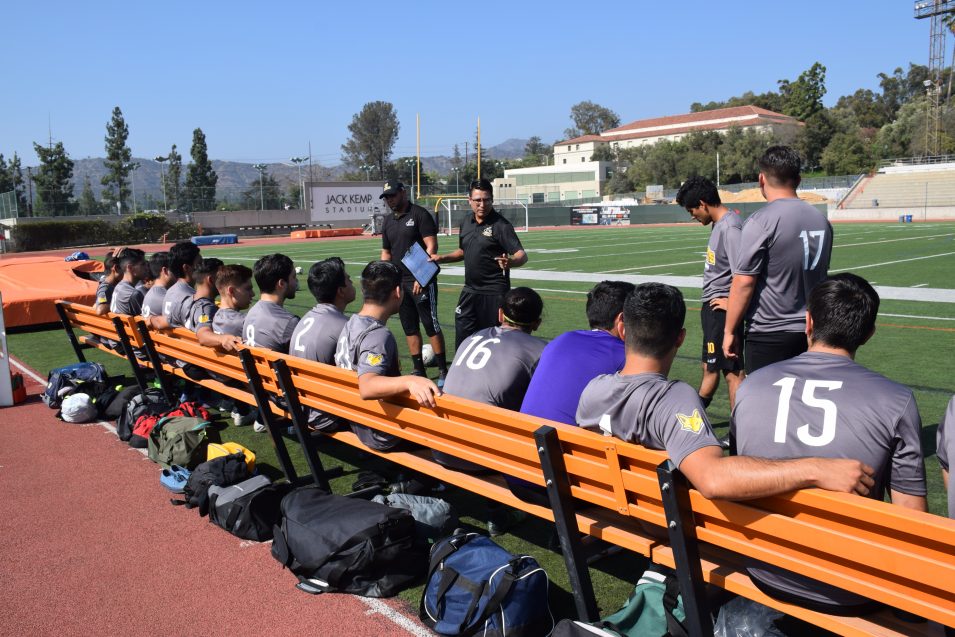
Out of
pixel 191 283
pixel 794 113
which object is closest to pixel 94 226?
pixel 191 283

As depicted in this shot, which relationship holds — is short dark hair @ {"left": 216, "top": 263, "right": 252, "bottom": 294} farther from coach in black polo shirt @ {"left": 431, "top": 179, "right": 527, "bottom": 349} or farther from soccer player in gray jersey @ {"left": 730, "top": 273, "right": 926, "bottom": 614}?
soccer player in gray jersey @ {"left": 730, "top": 273, "right": 926, "bottom": 614}

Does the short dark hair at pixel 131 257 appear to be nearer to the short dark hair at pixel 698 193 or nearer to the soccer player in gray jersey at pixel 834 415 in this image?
the short dark hair at pixel 698 193

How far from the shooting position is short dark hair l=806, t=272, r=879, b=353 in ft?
8.34

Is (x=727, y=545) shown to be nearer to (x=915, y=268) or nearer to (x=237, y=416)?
(x=237, y=416)

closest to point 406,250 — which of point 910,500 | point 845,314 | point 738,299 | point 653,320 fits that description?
point 738,299

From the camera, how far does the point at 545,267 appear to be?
1981cm

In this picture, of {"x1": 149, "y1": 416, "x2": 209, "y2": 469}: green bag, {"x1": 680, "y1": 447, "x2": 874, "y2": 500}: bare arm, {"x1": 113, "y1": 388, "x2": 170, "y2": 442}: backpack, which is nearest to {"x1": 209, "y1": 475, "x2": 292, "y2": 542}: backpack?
{"x1": 149, "y1": 416, "x2": 209, "y2": 469}: green bag

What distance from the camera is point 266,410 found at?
4.88 m

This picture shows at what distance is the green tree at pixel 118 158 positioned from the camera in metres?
73.7

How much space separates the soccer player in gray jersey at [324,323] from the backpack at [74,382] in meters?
3.04

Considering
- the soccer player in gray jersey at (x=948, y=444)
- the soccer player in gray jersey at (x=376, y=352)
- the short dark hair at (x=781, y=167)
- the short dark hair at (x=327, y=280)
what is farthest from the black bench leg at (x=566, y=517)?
the short dark hair at (x=327, y=280)

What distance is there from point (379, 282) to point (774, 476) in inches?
104

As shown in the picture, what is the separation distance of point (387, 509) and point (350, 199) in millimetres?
49783

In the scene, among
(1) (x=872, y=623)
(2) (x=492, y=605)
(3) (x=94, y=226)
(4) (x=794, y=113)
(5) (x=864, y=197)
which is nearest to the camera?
(1) (x=872, y=623)
